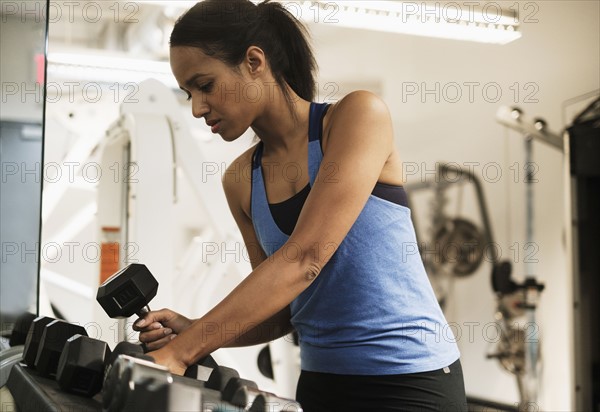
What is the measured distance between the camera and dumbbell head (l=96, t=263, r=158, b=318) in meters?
1.08

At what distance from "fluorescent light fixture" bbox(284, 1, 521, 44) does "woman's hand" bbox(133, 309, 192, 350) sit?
2135mm

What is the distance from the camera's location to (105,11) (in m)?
6.02

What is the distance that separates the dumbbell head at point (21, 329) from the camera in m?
1.27

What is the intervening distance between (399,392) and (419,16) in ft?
7.92

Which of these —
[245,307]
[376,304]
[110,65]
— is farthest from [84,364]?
[110,65]

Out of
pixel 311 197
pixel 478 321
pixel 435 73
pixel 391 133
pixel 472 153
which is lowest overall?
pixel 478 321

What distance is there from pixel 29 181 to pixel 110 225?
160 cm

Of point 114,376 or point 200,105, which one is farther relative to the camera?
point 200,105

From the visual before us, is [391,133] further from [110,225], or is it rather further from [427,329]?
[110,225]

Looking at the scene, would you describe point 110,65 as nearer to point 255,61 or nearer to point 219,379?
point 255,61

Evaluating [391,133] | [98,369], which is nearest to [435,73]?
[391,133]

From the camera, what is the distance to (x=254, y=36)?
1.24 meters

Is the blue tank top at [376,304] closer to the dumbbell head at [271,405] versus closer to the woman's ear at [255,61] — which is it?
the woman's ear at [255,61]

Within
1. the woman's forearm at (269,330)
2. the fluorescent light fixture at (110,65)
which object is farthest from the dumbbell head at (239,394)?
the fluorescent light fixture at (110,65)
